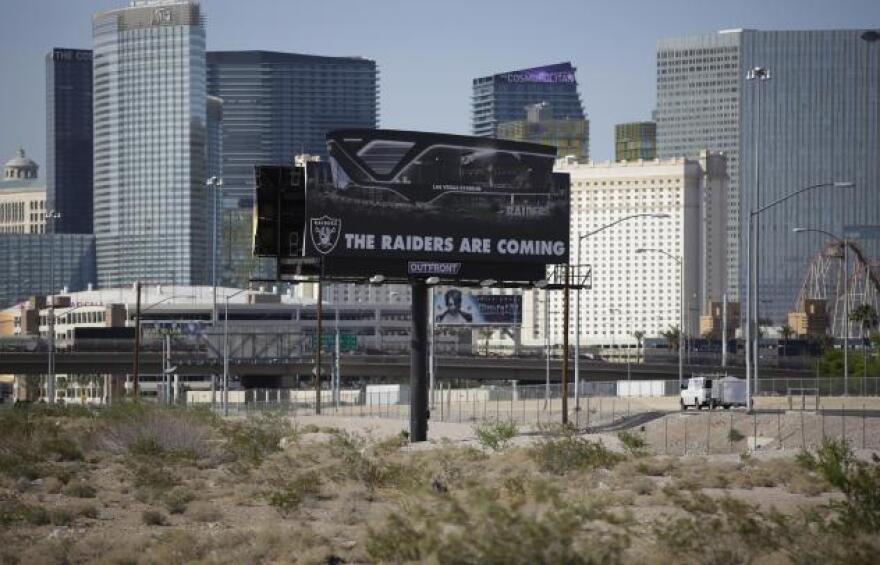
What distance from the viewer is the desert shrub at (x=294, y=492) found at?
43375 mm

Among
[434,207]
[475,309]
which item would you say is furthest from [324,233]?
[475,309]

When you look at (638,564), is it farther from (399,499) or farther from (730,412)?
(730,412)

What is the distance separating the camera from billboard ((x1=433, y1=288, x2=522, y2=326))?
18800 centimetres

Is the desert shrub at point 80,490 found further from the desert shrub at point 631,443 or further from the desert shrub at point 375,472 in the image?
the desert shrub at point 631,443

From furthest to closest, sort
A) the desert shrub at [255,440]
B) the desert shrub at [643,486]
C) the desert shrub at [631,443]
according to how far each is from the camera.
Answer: the desert shrub at [255,440] → the desert shrub at [631,443] → the desert shrub at [643,486]

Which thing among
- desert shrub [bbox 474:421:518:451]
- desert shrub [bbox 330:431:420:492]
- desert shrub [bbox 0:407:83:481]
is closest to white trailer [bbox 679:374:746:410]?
desert shrub [bbox 474:421:518:451]

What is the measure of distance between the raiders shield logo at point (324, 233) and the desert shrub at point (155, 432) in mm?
7037

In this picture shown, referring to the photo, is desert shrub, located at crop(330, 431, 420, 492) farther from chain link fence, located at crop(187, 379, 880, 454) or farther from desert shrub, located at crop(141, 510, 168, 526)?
chain link fence, located at crop(187, 379, 880, 454)

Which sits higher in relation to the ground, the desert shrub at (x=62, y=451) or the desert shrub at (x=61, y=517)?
the desert shrub at (x=61, y=517)

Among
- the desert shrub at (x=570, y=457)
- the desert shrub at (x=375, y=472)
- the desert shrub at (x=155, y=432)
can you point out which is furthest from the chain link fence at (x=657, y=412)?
the desert shrub at (x=155, y=432)

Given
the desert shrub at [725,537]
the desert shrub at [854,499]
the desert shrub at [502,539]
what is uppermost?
the desert shrub at [502,539]

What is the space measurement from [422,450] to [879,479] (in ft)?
69.7

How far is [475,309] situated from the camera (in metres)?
195

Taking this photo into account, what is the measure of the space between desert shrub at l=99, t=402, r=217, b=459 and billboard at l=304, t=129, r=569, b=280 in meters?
6.77
